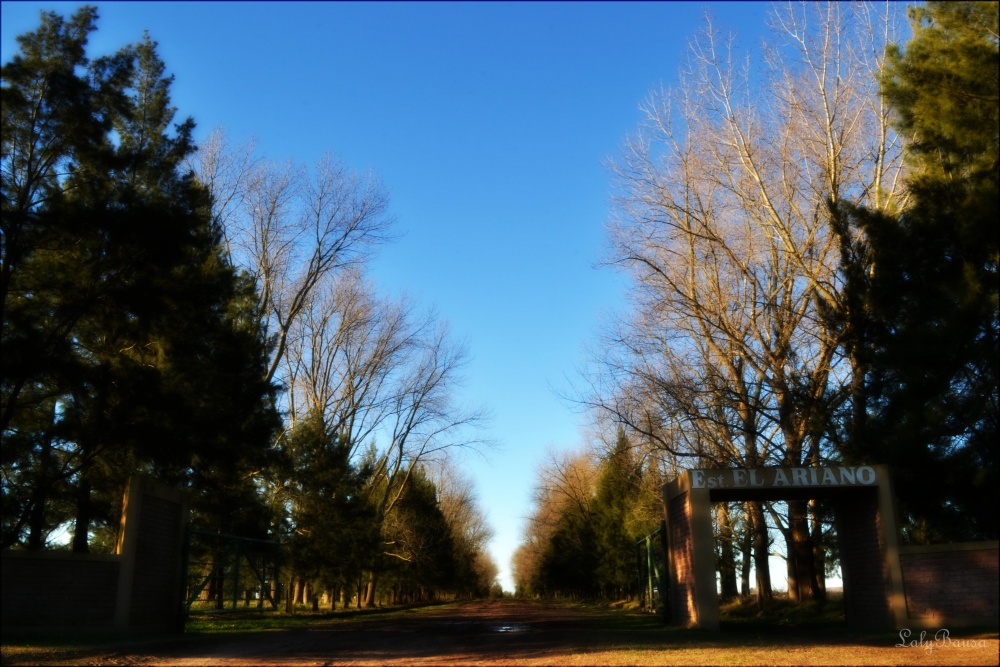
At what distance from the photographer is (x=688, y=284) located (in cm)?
2488

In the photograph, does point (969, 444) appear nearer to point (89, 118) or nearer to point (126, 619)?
point (126, 619)

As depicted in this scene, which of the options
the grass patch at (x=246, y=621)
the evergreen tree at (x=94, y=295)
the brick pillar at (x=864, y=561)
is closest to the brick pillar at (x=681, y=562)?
the brick pillar at (x=864, y=561)

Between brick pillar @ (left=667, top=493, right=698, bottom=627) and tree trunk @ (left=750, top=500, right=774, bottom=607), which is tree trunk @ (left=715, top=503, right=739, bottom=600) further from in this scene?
brick pillar @ (left=667, top=493, right=698, bottom=627)

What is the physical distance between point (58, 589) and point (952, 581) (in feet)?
52.7

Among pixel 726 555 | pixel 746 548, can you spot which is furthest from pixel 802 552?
pixel 726 555

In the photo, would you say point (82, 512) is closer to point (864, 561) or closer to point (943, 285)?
point (864, 561)

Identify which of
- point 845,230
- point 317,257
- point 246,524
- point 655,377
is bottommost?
point 246,524

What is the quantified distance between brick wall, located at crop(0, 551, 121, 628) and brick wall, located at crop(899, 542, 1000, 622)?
15195 mm

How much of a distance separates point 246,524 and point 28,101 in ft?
52.7

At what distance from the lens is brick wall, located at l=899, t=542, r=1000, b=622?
13742 mm

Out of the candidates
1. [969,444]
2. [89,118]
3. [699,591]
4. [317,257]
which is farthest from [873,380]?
[317,257]

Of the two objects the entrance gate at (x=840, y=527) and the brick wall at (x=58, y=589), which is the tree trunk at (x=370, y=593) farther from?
the brick wall at (x=58, y=589)

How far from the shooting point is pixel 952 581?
14.3m

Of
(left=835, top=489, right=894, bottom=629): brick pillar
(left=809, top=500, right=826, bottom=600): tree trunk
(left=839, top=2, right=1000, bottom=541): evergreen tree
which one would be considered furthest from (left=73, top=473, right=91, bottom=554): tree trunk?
(left=809, top=500, right=826, bottom=600): tree trunk
